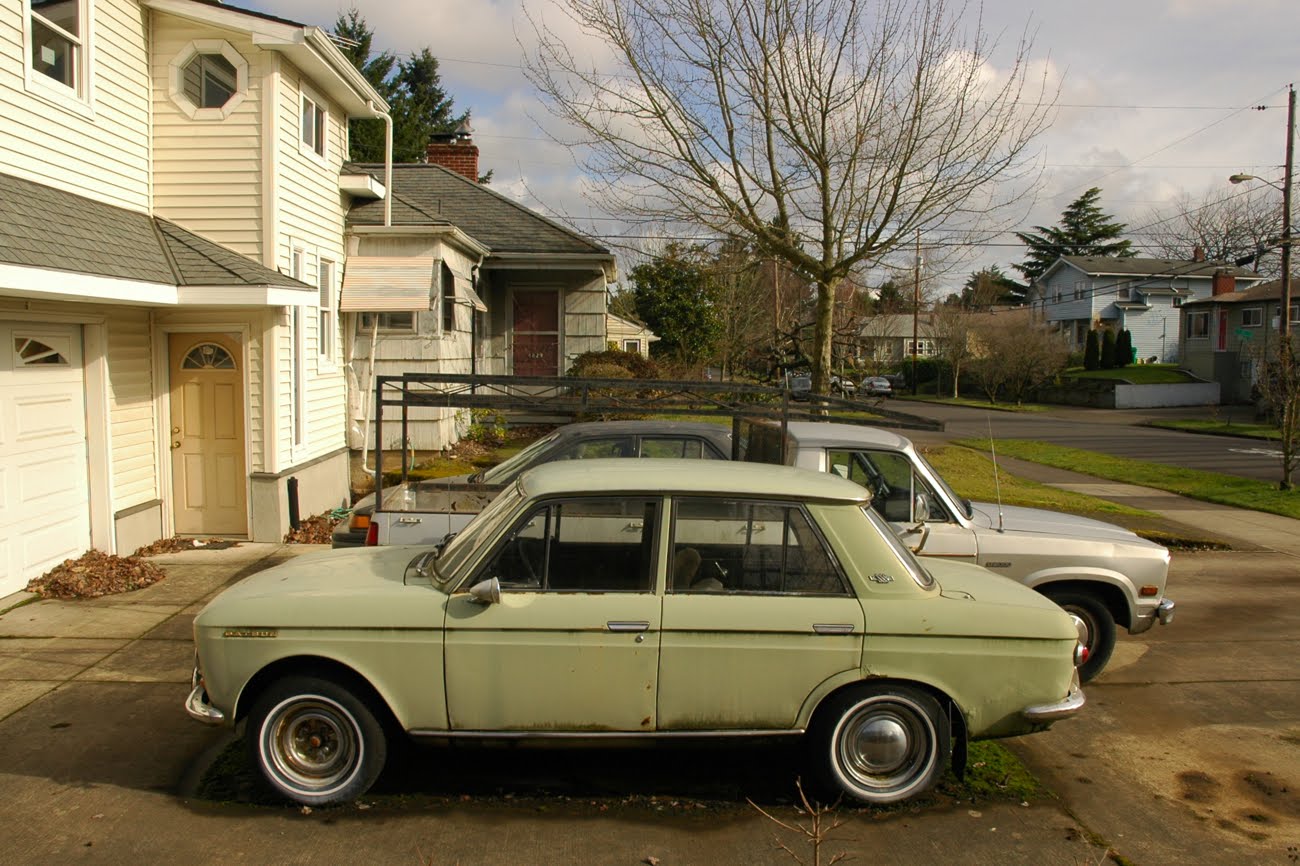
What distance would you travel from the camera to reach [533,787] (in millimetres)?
4977

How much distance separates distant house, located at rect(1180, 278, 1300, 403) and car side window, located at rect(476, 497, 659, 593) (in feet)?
150

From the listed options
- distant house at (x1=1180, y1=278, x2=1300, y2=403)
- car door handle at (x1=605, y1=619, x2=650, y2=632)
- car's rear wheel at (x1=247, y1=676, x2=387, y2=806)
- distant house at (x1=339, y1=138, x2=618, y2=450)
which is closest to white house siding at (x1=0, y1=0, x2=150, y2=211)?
distant house at (x1=339, y1=138, x2=618, y2=450)

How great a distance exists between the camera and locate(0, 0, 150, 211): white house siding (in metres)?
8.43

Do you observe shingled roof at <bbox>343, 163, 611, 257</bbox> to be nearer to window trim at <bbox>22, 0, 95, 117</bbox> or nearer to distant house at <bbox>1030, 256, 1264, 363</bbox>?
window trim at <bbox>22, 0, 95, 117</bbox>

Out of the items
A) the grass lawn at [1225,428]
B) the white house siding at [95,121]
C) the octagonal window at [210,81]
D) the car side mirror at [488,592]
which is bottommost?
the grass lawn at [1225,428]

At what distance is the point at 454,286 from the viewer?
1612 cm

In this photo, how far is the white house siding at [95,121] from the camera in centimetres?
843

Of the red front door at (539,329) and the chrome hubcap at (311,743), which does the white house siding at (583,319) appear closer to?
the red front door at (539,329)

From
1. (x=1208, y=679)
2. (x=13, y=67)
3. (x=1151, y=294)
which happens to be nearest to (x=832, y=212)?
(x=1208, y=679)

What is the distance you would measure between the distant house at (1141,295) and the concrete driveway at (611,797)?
176 feet

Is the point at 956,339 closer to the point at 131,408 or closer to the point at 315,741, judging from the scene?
the point at 131,408

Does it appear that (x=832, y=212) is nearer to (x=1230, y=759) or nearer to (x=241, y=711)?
(x=1230, y=759)

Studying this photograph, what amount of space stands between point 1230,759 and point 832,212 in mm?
10566

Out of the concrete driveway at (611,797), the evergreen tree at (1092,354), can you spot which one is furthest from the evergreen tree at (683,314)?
the evergreen tree at (1092,354)
